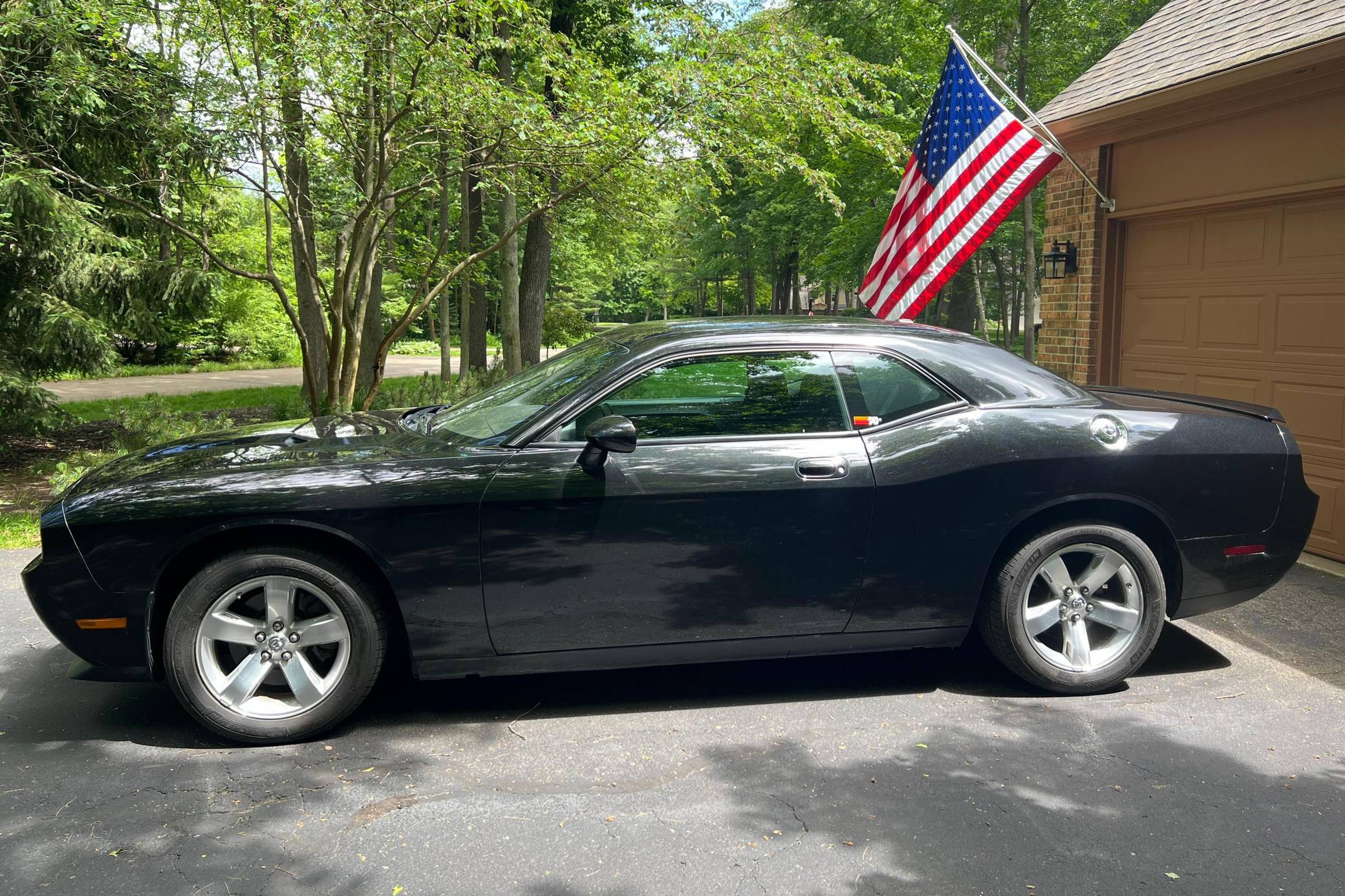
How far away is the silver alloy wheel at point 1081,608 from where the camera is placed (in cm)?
405

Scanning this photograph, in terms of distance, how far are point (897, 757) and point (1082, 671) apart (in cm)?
108

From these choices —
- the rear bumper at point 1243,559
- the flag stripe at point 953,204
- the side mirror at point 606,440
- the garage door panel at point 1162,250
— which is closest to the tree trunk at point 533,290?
the flag stripe at point 953,204

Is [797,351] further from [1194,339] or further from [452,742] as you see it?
[1194,339]

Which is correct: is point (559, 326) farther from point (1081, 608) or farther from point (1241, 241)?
point (1081, 608)

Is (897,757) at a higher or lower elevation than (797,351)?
lower

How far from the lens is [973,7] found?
15.0 m

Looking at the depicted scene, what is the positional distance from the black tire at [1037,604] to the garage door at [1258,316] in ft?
9.79

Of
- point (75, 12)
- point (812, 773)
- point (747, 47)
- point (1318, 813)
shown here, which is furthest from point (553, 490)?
point (75, 12)

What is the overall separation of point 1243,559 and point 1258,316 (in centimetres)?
319

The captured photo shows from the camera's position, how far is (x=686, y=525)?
12.1ft

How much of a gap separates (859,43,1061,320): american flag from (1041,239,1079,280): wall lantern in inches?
35.2

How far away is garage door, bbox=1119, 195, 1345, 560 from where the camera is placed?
614cm

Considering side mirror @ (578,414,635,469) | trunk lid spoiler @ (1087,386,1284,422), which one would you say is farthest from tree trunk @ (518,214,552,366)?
side mirror @ (578,414,635,469)

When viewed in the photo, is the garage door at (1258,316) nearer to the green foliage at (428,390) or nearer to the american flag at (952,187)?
the american flag at (952,187)
